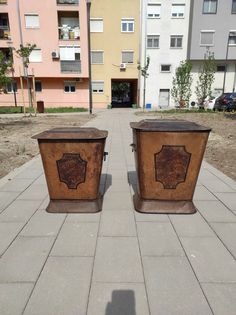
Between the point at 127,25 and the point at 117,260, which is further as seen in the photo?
the point at 127,25

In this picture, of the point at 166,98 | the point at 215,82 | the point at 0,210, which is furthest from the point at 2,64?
the point at 215,82

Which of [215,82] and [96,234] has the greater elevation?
[215,82]

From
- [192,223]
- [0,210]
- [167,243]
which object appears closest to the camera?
[167,243]

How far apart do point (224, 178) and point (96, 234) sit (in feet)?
10.7

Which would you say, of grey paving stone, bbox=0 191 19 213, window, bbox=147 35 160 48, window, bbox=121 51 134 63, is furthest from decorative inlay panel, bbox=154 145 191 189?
window, bbox=147 35 160 48

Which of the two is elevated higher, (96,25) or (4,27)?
(96,25)

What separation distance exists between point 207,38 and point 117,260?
32051 mm

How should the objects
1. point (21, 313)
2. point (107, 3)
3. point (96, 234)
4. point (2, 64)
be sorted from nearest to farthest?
point (21, 313)
point (96, 234)
point (2, 64)
point (107, 3)

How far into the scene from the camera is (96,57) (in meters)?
29.5

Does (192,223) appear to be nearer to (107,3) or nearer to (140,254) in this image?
(140,254)

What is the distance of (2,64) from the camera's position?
12406mm

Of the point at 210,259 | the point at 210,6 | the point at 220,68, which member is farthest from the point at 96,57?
the point at 210,259

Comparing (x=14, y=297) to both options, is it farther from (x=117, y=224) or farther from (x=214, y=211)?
(x=214, y=211)

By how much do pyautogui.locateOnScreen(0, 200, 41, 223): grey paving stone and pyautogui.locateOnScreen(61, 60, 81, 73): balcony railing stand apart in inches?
1030
